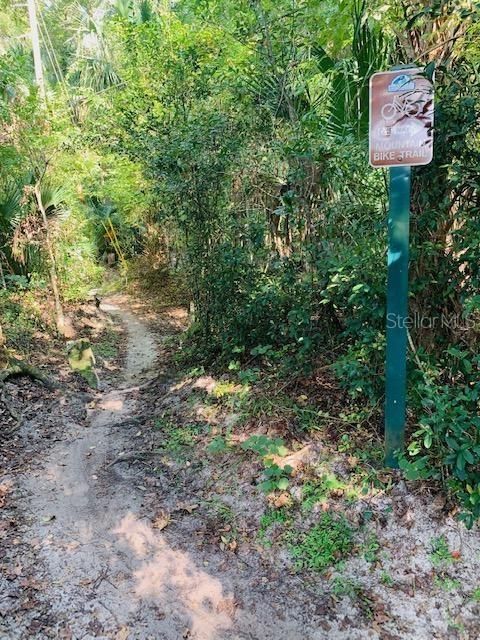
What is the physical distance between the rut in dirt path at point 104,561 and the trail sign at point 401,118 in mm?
2768

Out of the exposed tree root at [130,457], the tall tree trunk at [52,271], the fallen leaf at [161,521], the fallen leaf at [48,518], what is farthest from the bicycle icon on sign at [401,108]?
the tall tree trunk at [52,271]

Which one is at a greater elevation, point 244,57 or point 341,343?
point 244,57

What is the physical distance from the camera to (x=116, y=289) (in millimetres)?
16734

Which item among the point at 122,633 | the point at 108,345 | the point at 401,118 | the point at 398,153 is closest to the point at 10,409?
the point at 122,633

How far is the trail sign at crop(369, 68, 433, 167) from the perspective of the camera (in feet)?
8.56

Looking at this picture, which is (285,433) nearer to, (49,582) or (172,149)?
(49,582)

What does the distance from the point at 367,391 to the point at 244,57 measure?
4.70 metres

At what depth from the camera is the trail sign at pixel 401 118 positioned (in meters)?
2.61

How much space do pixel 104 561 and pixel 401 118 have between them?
3252 mm

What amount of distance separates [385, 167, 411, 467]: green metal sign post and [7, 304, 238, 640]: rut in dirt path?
147 cm

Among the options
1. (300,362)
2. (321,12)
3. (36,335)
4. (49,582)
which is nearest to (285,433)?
(300,362)

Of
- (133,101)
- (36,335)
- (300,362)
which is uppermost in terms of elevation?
(133,101)

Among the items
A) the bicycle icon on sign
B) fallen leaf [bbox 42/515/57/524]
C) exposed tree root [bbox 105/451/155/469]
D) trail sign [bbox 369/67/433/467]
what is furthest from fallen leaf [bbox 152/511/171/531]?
the bicycle icon on sign

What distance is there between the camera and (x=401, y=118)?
2662mm
